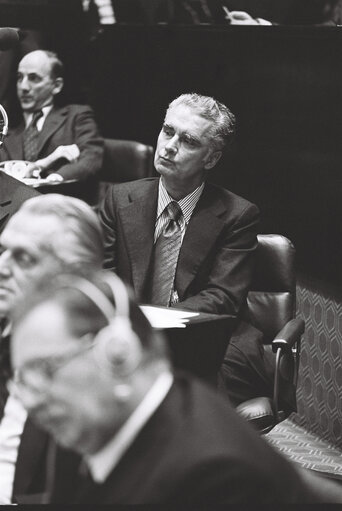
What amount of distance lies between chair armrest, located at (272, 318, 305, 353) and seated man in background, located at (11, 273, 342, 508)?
72.3 inches

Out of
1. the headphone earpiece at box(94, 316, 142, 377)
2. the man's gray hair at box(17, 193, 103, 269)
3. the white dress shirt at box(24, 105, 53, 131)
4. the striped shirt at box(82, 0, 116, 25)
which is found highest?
the headphone earpiece at box(94, 316, 142, 377)

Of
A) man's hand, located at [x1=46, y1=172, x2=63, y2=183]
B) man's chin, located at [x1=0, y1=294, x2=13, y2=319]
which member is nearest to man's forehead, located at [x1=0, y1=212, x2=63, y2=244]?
man's chin, located at [x1=0, y1=294, x2=13, y2=319]

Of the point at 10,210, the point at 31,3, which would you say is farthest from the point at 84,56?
the point at 10,210

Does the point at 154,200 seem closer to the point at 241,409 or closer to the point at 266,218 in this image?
the point at 241,409

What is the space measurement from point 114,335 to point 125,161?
160 inches

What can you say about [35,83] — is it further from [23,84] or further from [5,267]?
[5,267]

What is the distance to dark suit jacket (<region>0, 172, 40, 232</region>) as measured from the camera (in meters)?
2.69

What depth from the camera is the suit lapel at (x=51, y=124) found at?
211 inches

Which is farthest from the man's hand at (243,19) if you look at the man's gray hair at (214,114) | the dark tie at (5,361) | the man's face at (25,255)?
the dark tie at (5,361)

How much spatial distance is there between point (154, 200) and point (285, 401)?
0.80 metres

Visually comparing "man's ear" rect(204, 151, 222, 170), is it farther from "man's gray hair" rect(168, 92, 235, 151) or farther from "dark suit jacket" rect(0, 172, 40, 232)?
"dark suit jacket" rect(0, 172, 40, 232)

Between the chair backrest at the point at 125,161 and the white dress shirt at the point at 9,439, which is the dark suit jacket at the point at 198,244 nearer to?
the white dress shirt at the point at 9,439

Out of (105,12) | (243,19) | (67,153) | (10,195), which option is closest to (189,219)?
(10,195)

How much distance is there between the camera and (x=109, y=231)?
319 cm
